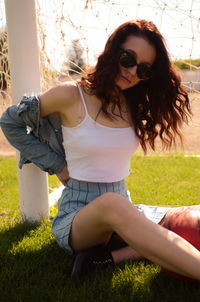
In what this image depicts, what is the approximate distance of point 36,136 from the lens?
6.78ft

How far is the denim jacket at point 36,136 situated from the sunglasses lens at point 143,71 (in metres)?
→ 0.54

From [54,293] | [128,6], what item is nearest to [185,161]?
[128,6]

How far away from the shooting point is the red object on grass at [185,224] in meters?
1.68

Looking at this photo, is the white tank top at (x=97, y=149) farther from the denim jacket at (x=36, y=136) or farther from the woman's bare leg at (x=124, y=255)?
the woman's bare leg at (x=124, y=255)

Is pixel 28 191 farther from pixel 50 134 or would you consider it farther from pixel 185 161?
pixel 185 161

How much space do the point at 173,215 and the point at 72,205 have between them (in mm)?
564

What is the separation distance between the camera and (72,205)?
6.29ft

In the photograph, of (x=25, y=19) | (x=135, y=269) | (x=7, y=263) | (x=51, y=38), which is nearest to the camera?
(x=135, y=269)

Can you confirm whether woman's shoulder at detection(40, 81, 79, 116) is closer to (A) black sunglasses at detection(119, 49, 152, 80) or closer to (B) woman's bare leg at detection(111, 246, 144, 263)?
(A) black sunglasses at detection(119, 49, 152, 80)

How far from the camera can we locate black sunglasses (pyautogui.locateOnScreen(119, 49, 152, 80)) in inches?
69.8

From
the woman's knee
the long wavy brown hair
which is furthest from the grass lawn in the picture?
the long wavy brown hair

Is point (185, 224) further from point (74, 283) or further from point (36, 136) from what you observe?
point (36, 136)

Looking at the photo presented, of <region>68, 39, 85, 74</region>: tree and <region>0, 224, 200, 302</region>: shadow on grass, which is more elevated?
<region>68, 39, 85, 74</region>: tree

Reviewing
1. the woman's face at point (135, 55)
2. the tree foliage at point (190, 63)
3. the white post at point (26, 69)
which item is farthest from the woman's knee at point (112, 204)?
the tree foliage at point (190, 63)
